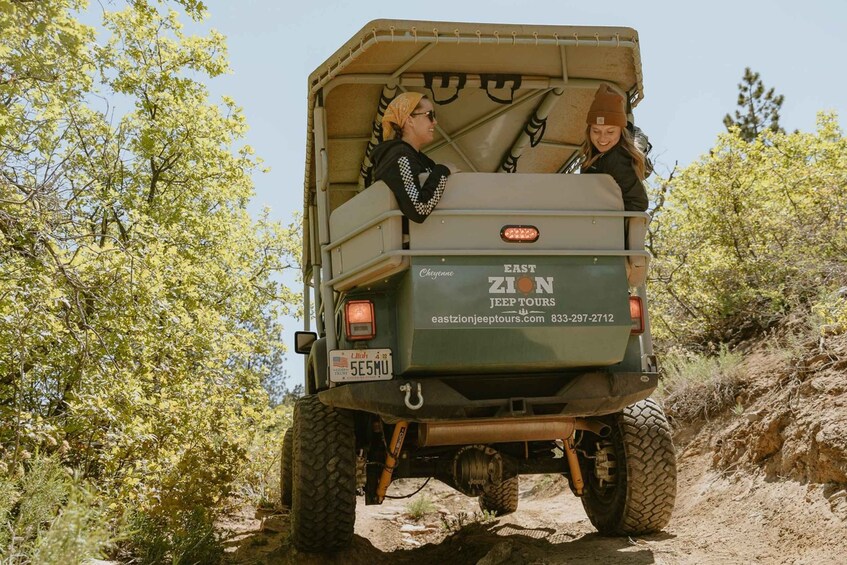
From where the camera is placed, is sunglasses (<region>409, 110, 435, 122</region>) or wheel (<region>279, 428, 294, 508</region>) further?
wheel (<region>279, 428, 294, 508</region>)

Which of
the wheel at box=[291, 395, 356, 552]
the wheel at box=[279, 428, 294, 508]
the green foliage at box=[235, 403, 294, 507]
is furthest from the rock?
the wheel at box=[291, 395, 356, 552]

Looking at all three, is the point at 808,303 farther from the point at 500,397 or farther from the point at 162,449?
the point at 162,449

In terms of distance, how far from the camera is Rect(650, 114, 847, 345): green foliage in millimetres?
8750

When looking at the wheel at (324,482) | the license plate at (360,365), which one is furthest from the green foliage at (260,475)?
the license plate at (360,365)

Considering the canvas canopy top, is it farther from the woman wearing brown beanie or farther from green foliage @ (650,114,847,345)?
green foliage @ (650,114,847,345)

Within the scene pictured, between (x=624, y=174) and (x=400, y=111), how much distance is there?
4.74 feet

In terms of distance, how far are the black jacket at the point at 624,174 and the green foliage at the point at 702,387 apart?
3.63m

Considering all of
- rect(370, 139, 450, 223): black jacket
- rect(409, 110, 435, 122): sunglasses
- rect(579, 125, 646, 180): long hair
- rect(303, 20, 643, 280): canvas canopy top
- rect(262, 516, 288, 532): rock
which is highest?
rect(303, 20, 643, 280): canvas canopy top

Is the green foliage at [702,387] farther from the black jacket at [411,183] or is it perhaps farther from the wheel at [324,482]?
the black jacket at [411,183]

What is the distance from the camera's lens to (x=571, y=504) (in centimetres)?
870

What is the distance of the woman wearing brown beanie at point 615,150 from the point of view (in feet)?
16.4

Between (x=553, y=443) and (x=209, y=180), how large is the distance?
1362 centimetres

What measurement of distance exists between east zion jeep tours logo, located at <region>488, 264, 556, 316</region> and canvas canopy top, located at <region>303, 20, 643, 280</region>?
57.2 inches

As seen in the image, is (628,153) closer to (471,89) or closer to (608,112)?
(608,112)
